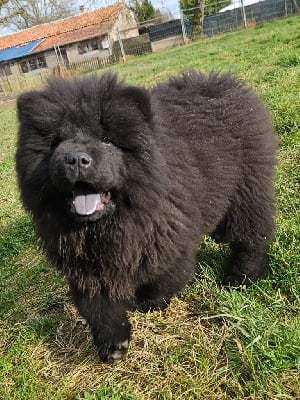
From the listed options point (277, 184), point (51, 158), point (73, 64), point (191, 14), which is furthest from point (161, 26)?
point (51, 158)

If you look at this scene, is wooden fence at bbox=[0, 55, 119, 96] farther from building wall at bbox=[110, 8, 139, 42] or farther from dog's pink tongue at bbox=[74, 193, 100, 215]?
dog's pink tongue at bbox=[74, 193, 100, 215]

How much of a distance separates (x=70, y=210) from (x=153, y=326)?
1106 mm

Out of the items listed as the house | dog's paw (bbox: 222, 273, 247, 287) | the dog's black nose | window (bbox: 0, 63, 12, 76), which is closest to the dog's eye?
the dog's black nose

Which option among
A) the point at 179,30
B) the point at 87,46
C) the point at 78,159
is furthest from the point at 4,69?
the point at 78,159

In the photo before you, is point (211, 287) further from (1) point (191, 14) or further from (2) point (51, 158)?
(1) point (191, 14)

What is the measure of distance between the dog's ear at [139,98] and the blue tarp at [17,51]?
4552 cm

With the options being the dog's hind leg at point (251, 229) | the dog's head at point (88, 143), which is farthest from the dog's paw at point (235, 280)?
the dog's head at point (88, 143)

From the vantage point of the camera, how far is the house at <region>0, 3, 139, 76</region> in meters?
41.5

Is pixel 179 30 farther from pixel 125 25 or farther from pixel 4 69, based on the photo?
pixel 4 69

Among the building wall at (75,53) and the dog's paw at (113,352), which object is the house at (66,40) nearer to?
the building wall at (75,53)

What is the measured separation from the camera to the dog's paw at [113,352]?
2.80 m

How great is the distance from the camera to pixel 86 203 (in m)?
2.40

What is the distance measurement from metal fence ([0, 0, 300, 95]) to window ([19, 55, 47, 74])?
41.2ft

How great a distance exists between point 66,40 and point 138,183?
144ft
